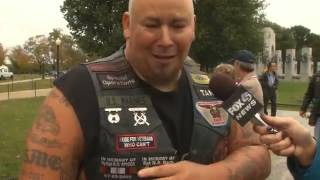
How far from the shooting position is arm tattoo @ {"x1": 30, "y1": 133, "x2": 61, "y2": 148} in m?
2.05

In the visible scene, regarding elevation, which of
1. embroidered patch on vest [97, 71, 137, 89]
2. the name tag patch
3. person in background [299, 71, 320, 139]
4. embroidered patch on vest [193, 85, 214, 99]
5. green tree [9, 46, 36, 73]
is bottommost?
green tree [9, 46, 36, 73]

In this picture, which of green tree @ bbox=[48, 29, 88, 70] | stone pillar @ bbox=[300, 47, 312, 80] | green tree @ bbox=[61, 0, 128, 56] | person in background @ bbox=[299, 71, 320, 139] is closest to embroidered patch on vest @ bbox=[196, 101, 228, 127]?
person in background @ bbox=[299, 71, 320, 139]

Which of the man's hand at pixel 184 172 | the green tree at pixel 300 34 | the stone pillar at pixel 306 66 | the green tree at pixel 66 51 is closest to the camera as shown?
the man's hand at pixel 184 172

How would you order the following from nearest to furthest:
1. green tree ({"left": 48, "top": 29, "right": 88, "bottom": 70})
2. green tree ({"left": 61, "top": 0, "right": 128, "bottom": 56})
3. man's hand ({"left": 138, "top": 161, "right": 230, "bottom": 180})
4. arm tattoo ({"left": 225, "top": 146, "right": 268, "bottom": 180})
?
man's hand ({"left": 138, "top": 161, "right": 230, "bottom": 180}) → arm tattoo ({"left": 225, "top": 146, "right": 268, "bottom": 180}) → green tree ({"left": 61, "top": 0, "right": 128, "bottom": 56}) → green tree ({"left": 48, "top": 29, "right": 88, "bottom": 70})

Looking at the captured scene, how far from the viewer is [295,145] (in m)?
2.20

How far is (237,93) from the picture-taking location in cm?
204

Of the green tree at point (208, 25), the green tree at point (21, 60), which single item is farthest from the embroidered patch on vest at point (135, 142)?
the green tree at point (21, 60)

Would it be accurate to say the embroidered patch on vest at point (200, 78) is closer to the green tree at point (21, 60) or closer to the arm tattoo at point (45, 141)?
the arm tattoo at point (45, 141)

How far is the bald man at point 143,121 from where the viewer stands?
2064mm

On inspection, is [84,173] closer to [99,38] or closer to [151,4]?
[151,4]

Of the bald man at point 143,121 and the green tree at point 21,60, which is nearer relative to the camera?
the bald man at point 143,121

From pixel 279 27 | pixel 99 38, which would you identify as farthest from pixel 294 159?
pixel 279 27

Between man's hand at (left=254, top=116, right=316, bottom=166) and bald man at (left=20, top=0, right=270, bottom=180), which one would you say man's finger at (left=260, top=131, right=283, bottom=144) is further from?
bald man at (left=20, top=0, right=270, bottom=180)

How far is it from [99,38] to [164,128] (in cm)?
2671
